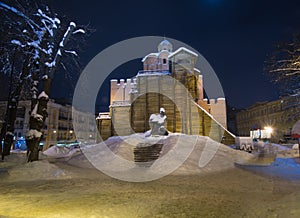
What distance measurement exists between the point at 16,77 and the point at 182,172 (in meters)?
13.5

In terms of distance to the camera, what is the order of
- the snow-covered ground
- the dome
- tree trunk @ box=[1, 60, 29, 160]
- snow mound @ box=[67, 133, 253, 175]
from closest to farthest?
1. the snow-covered ground
2. snow mound @ box=[67, 133, 253, 175]
3. tree trunk @ box=[1, 60, 29, 160]
4. the dome

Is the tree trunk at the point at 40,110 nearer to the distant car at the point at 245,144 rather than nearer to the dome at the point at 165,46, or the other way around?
the distant car at the point at 245,144

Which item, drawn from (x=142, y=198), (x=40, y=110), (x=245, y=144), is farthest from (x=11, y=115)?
(x=245, y=144)

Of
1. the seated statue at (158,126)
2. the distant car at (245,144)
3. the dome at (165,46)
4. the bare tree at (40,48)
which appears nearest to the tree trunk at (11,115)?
the bare tree at (40,48)

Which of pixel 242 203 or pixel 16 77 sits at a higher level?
pixel 16 77

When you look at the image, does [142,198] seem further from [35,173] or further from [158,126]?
[158,126]

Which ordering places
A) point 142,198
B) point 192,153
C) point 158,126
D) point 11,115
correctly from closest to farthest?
point 142,198
point 192,153
point 11,115
point 158,126

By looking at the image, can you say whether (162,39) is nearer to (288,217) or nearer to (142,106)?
(142,106)

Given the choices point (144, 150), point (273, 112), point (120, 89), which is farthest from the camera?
point (273, 112)

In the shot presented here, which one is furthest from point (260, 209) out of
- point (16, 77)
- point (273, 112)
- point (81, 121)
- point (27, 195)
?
point (81, 121)

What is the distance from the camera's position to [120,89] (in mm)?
30750

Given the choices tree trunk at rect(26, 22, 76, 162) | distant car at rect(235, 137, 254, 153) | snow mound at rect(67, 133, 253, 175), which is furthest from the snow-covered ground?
distant car at rect(235, 137, 254, 153)

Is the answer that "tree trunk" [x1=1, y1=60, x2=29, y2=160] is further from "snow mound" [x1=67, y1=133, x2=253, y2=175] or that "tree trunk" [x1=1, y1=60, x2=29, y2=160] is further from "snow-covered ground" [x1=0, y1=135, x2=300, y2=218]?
"snow-covered ground" [x1=0, y1=135, x2=300, y2=218]

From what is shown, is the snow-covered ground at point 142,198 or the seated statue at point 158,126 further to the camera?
the seated statue at point 158,126
